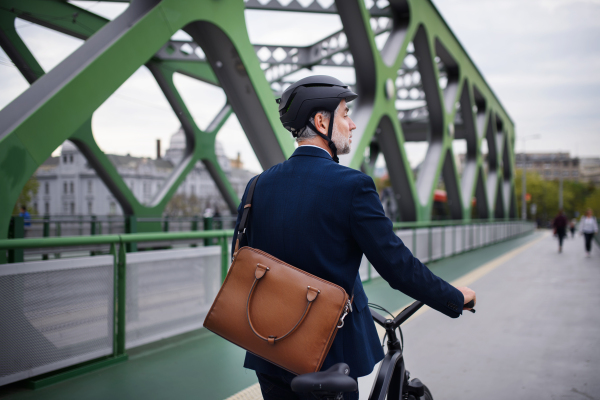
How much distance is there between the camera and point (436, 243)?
14.0 metres

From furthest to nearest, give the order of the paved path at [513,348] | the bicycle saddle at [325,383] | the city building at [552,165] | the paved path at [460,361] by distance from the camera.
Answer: the city building at [552,165] → the paved path at [513,348] → the paved path at [460,361] → the bicycle saddle at [325,383]

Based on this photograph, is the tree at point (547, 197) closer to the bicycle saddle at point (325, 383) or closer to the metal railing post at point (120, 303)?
the metal railing post at point (120, 303)

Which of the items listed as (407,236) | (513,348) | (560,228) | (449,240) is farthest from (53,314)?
(560,228)

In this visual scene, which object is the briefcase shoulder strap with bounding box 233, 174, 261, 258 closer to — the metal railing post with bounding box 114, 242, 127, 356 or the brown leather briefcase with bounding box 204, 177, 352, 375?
the brown leather briefcase with bounding box 204, 177, 352, 375

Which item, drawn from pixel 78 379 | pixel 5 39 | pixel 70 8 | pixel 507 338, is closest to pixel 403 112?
pixel 70 8

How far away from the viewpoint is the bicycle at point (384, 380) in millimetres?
1415

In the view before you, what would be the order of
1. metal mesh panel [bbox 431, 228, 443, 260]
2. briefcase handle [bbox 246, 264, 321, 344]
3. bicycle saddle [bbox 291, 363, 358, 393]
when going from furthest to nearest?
metal mesh panel [bbox 431, 228, 443, 260]
briefcase handle [bbox 246, 264, 321, 344]
bicycle saddle [bbox 291, 363, 358, 393]

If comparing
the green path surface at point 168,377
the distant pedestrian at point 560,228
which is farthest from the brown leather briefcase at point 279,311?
the distant pedestrian at point 560,228

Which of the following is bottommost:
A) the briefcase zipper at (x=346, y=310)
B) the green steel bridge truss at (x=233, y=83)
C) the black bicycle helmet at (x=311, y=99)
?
the briefcase zipper at (x=346, y=310)

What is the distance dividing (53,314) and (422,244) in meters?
10.2

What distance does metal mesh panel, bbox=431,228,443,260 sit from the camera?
1366cm

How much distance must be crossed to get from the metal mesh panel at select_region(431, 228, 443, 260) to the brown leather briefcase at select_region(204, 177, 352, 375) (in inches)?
493

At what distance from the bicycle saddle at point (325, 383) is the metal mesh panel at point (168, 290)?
352cm

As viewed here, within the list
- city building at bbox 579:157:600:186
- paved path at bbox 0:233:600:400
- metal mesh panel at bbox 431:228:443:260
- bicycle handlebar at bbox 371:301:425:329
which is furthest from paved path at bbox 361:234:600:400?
city building at bbox 579:157:600:186
